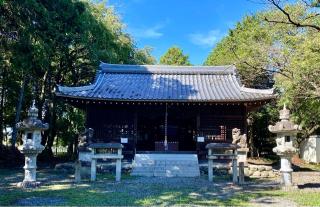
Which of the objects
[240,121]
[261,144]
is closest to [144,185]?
[240,121]

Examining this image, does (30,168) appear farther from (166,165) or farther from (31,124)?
(166,165)

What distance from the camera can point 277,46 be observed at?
22.2 metres

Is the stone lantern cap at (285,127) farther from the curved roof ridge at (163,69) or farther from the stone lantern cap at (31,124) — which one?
the curved roof ridge at (163,69)

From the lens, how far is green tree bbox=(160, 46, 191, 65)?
51.5 metres

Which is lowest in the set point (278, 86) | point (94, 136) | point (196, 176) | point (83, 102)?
point (196, 176)

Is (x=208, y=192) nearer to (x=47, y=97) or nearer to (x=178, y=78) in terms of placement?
(x=178, y=78)

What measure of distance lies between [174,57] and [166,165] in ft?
123

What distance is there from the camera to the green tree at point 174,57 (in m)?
51.5

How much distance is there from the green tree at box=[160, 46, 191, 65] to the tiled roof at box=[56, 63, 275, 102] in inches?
1137

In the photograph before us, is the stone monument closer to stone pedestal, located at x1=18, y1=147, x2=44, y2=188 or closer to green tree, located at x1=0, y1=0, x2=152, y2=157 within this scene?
stone pedestal, located at x1=18, y1=147, x2=44, y2=188

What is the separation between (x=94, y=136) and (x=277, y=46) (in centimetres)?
1297

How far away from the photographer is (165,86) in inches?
800

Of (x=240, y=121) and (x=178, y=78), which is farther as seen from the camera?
(x=178, y=78)

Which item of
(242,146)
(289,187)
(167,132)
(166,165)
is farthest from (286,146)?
(167,132)
